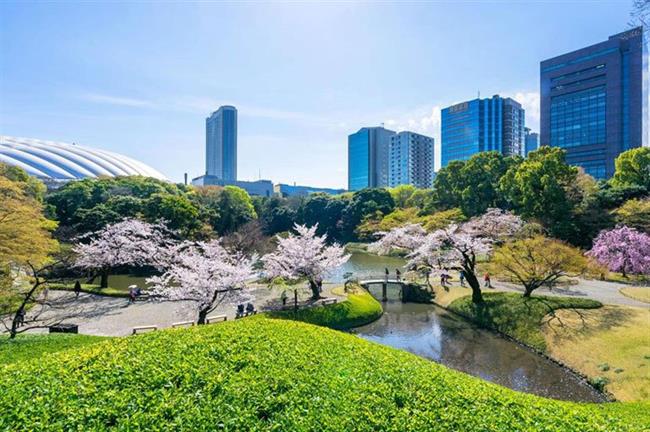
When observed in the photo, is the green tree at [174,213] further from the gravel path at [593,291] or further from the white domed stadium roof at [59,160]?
the white domed stadium roof at [59,160]

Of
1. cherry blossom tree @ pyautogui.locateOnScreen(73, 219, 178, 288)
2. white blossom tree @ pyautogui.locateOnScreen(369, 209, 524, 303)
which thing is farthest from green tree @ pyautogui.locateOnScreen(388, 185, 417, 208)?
cherry blossom tree @ pyautogui.locateOnScreen(73, 219, 178, 288)

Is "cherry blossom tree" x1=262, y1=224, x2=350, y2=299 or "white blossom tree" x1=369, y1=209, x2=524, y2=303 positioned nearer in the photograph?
"cherry blossom tree" x1=262, y1=224, x2=350, y2=299

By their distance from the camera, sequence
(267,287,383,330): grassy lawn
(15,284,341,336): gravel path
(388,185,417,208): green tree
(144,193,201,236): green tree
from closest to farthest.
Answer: (15,284,341,336): gravel path < (267,287,383,330): grassy lawn < (144,193,201,236): green tree < (388,185,417,208): green tree

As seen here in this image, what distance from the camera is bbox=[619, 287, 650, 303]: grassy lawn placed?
17.8 m

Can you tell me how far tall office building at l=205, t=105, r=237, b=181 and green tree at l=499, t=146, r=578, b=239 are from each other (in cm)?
14454

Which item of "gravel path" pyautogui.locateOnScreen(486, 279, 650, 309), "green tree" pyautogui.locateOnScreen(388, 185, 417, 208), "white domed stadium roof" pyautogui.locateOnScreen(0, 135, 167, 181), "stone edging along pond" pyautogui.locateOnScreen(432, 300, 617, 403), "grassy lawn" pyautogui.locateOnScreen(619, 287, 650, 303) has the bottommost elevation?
"stone edging along pond" pyautogui.locateOnScreen(432, 300, 617, 403)

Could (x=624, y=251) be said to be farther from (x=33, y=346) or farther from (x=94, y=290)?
(x=94, y=290)

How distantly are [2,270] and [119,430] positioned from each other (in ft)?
52.1

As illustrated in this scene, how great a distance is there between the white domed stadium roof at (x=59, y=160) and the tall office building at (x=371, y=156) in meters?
67.1

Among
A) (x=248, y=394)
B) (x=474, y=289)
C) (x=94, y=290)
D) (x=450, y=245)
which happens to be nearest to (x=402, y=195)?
(x=450, y=245)

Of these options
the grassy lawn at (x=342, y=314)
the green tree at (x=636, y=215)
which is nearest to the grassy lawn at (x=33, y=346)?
the grassy lawn at (x=342, y=314)

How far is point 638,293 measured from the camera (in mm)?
18781

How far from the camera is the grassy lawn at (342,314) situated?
16406 millimetres

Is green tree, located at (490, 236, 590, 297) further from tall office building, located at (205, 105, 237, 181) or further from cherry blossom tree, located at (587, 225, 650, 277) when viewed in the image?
tall office building, located at (205, 105, 237, 181)
